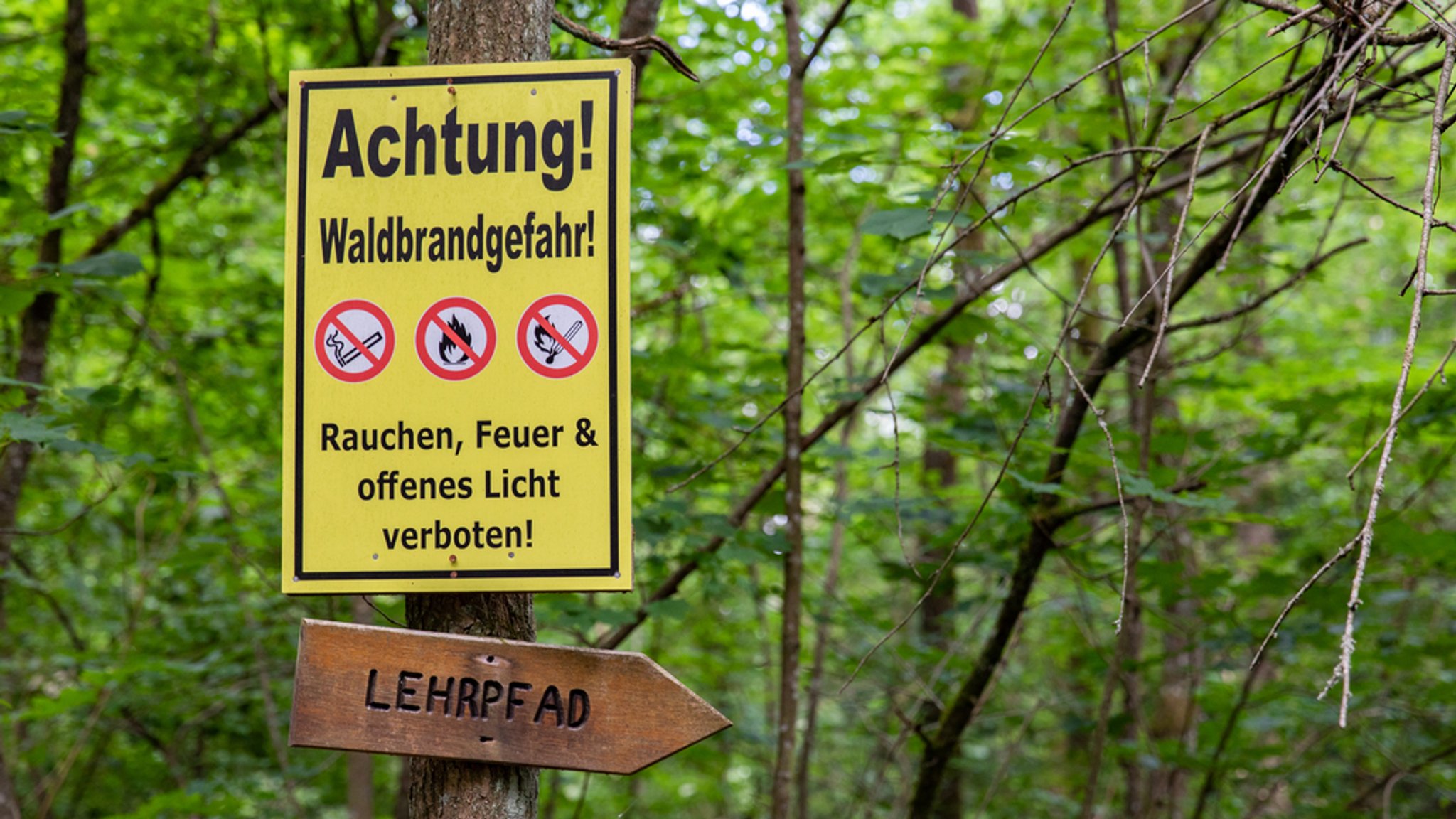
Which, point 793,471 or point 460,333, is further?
point 793,471

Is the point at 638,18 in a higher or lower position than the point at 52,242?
higher

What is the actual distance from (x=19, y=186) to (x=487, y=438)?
3392 mm

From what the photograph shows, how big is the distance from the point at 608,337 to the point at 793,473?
1.81 meters

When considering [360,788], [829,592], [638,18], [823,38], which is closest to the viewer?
[823,38]

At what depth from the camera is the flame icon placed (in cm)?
170

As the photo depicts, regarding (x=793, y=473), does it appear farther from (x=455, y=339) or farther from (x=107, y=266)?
(x=107, y=266)

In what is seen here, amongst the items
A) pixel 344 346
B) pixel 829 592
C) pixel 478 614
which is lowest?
pixel 829 592

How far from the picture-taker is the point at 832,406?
4.70 metres

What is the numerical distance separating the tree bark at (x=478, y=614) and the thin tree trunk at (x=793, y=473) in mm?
1509

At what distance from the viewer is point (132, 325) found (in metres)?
4.81

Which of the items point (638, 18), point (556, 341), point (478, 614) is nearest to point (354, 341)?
point (556, 341)

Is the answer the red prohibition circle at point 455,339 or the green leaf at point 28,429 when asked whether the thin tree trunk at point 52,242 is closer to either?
the green leaf at point 28,429

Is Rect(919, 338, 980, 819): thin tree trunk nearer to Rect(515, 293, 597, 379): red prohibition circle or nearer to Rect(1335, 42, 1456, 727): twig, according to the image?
Rect(515, 293, 597, 379): red prohibition circle

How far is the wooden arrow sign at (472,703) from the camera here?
165 cm
